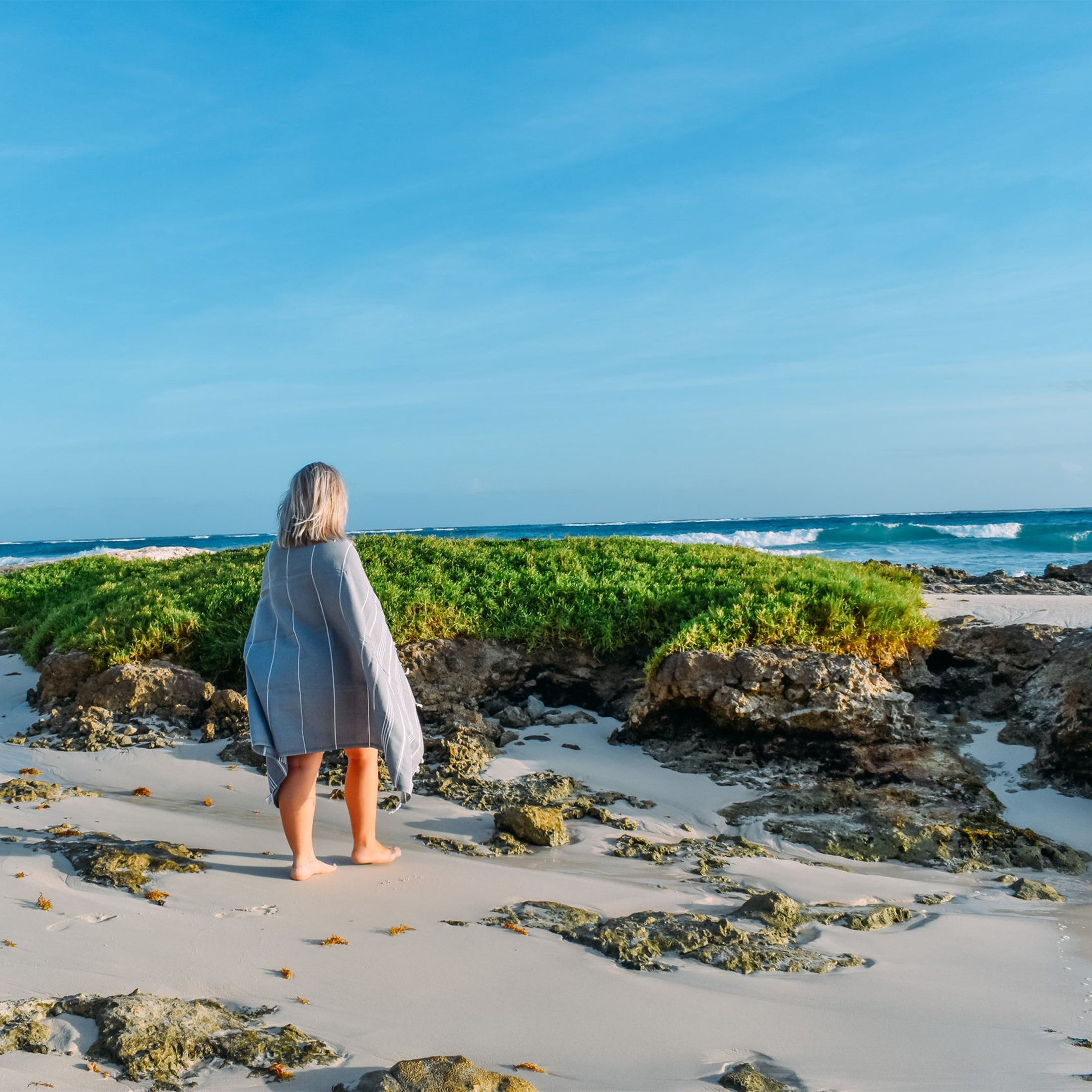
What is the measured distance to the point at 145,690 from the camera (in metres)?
6.91

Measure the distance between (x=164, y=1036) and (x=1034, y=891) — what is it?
13.3 ft

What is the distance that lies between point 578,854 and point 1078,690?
3932 mm

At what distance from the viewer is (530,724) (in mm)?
6992

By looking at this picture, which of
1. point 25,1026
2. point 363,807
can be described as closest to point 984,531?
point 363,807

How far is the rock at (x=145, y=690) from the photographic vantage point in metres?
6.87

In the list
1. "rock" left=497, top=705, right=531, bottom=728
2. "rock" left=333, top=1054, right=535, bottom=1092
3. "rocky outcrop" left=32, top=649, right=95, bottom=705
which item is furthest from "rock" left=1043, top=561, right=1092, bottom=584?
"rock" left=333, top=1054, right=535, bottom=1092

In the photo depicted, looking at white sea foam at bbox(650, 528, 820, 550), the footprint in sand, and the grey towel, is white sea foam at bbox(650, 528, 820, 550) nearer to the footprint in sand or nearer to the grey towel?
the grey towel

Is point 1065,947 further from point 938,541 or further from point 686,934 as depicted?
point 938,541

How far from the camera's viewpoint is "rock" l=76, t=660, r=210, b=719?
22.5 feet

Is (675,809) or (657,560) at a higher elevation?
(657,560)

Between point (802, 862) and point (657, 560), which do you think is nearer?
point (802, 862)

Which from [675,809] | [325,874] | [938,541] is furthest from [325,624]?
[938,541]

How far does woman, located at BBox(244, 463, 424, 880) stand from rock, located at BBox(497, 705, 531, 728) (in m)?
2.67

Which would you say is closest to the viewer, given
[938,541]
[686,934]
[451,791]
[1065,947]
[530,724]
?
[686,934]
